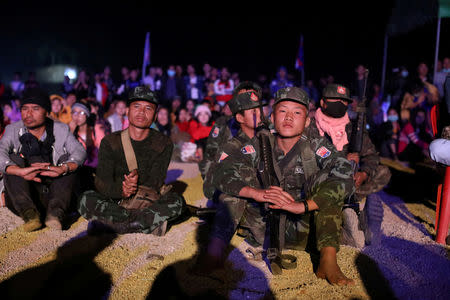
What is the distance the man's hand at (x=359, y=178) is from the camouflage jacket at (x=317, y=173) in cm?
124

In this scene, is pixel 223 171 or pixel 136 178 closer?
pixel 223 171

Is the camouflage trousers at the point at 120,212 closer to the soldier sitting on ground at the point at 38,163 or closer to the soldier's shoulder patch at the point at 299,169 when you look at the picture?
the soldier sitting on ground at the point at 38,163

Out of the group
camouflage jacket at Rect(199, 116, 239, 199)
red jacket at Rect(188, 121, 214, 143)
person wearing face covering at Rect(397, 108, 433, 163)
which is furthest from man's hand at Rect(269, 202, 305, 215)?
person wearing face covering at Rect(397, 108, 433, 163)

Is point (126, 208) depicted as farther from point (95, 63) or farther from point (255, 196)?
point (95, 63)

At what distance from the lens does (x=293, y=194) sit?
136 inches

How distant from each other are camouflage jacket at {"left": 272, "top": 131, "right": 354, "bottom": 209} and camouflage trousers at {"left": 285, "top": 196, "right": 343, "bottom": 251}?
0.11m

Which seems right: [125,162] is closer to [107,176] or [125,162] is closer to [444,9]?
[107,176]

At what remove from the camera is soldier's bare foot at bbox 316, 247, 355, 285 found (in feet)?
9.11

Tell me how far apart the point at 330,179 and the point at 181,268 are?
5.24ft

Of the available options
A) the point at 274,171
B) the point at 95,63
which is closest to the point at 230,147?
the point at 274,171

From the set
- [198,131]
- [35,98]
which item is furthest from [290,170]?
[198,131]

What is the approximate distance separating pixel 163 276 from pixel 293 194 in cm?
146

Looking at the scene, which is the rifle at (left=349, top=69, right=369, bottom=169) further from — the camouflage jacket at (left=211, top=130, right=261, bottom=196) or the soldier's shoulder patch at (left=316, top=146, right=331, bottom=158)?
the camouflage jacket at (left=211, top=130, right=261, bottom=196)

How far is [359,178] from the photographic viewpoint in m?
4.49
